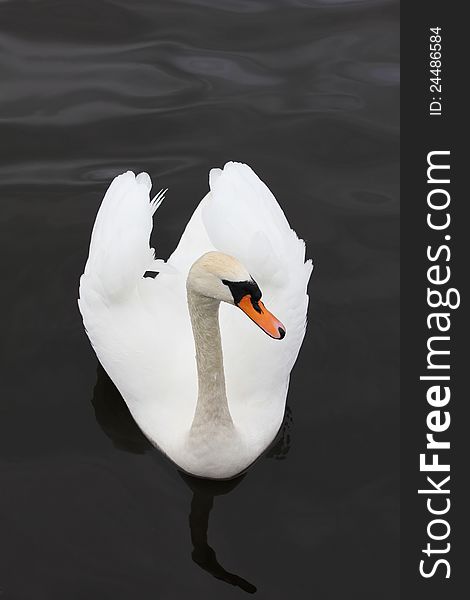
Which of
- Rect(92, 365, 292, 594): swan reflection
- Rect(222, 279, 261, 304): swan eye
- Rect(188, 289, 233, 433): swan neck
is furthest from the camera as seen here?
Rect(92, 365, 292, 594): swan reflection

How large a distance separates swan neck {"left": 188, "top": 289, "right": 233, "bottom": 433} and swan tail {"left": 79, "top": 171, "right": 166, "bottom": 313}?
2.11 ft

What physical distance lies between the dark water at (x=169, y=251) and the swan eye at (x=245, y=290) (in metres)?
1.40

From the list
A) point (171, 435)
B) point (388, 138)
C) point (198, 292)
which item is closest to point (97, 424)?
point (171, 435)

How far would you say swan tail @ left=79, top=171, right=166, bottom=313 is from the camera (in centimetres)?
576

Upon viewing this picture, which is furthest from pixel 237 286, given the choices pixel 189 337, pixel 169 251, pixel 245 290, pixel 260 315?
pixel 169 251

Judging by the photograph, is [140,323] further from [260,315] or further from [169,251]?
[169,251]

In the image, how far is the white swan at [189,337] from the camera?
5.71 meters

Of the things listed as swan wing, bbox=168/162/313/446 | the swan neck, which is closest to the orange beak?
the swan neck

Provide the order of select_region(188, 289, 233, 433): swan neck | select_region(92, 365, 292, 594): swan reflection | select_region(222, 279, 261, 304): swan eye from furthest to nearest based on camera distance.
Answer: select_region(92, 365, 292, 594): swan reflection
select_region(188, 289, 233, 433): swan neck
select_region(222, 279, 261, 304): swan eye

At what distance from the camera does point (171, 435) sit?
5770 mm

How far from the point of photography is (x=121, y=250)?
5750 mm

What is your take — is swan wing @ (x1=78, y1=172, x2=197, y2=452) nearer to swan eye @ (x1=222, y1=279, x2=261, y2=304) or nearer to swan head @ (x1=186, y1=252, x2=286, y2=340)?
swan head @ (x1=186, y1=252, x2=286, y2=340)

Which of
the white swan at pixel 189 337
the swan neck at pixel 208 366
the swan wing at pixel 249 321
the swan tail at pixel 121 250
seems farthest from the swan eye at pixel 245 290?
the swan tail at pixel 121 250

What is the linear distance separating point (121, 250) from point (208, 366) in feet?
2.93
